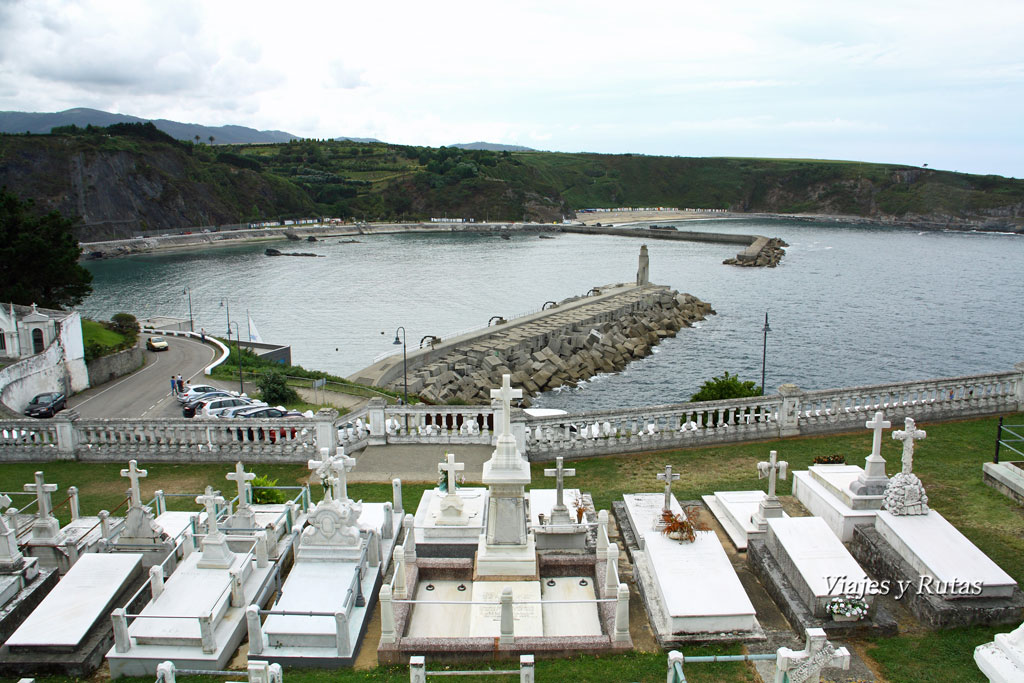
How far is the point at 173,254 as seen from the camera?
4454 inches

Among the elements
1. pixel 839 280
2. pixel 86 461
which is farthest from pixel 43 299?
pixel 839 280

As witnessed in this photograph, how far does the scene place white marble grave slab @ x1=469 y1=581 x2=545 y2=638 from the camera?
887 centimetres

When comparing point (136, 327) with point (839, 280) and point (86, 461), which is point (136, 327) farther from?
point (839, 280)

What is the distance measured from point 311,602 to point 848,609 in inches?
254

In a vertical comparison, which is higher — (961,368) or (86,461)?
(86,461)

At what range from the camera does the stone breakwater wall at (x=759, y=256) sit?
321ft

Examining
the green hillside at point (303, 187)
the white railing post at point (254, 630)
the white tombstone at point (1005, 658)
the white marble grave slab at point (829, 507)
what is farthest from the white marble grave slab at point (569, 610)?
the green hillside at point (303, 187)

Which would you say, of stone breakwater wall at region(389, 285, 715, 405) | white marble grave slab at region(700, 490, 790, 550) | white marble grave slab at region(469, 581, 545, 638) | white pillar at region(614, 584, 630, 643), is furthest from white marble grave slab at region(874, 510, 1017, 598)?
stone breakwater wall at region(389, 285, 715, 405)

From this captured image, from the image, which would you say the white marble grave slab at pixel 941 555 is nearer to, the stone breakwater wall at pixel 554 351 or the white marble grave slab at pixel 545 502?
the white marble grave slab at pixel 545 502

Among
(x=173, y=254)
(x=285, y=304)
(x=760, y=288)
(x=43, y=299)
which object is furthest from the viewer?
(x=173, y=254)

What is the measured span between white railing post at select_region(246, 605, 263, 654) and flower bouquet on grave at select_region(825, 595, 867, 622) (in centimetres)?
667

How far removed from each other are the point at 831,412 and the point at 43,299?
38796mm

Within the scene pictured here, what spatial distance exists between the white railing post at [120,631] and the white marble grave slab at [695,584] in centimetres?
Answer: 620

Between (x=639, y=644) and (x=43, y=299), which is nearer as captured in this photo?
(x=639, y=644)
